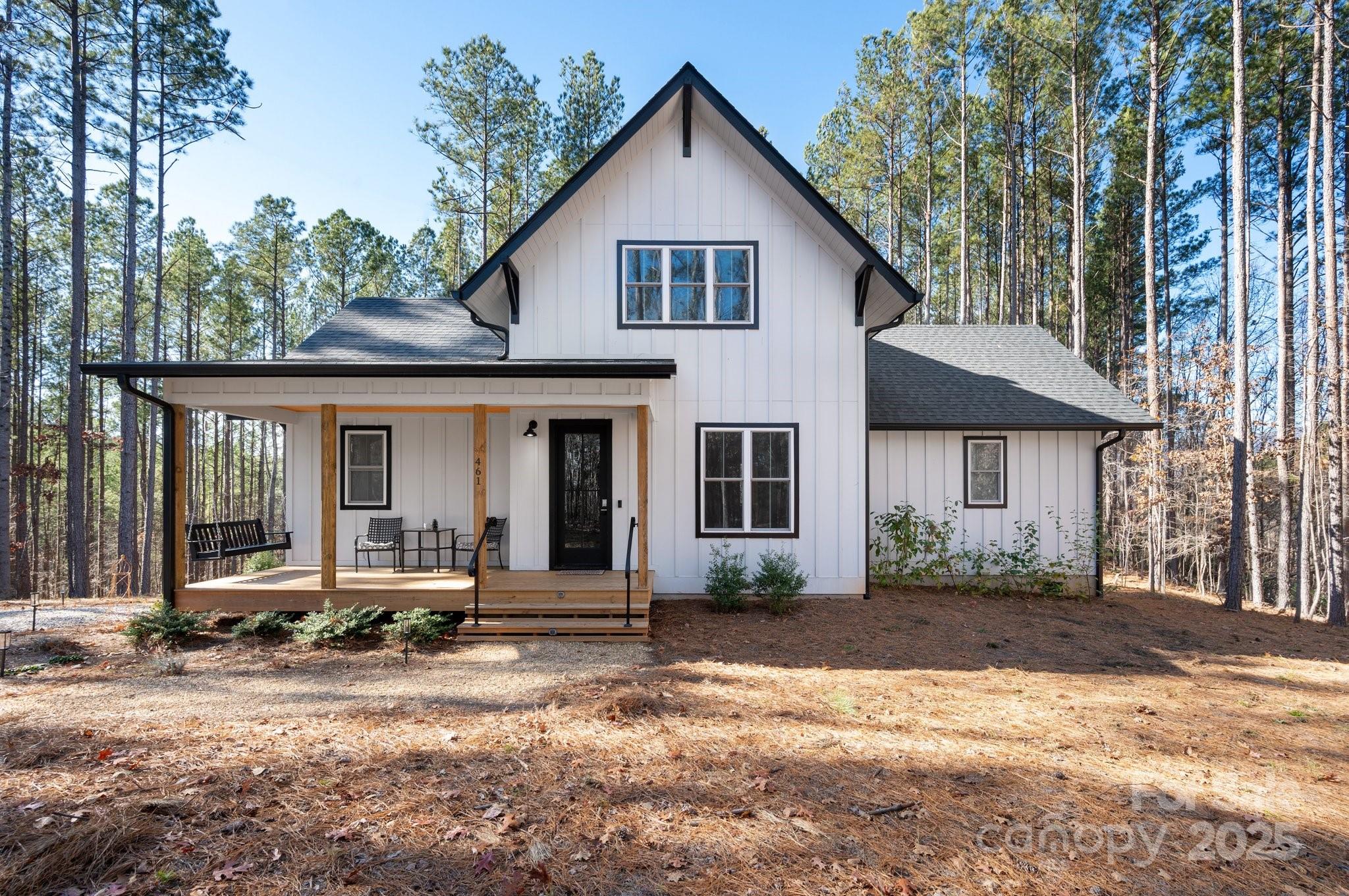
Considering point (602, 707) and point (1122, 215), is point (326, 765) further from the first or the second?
point (1122, 215)

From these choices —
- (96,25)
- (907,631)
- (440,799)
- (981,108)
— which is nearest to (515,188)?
(96,25)

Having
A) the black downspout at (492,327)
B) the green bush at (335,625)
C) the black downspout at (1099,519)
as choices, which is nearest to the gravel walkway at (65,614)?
the green bush at (335,625)

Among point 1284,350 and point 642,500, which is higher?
point 1284,350

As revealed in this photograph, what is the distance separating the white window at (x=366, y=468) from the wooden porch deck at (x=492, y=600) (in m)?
2.11

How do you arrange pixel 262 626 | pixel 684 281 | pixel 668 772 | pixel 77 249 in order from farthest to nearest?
pixel 77 249 → pixel 684 281 → pixel 262 626 → pixel 668 772

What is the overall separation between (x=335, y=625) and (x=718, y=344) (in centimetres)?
624

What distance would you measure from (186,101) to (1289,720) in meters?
21.1

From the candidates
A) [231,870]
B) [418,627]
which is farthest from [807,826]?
[418,627]

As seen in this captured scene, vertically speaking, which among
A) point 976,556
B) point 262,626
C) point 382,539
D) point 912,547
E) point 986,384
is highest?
point 986,384

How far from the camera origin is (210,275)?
68.4 feet

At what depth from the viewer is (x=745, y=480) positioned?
353 inches

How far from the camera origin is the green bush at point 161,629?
6859 millimetres

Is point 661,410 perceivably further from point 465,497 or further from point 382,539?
point 382,539

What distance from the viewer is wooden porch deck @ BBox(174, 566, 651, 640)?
7.15 meters
